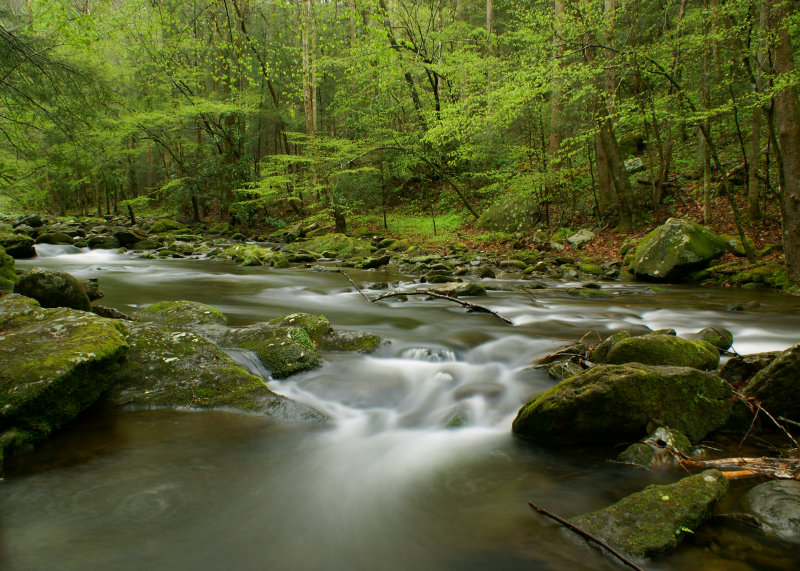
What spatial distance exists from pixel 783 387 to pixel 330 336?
14.0ft

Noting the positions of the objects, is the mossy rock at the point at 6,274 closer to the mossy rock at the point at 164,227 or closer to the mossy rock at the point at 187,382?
the mossy rock at the point at 187,382

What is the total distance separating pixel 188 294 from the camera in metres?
9.12

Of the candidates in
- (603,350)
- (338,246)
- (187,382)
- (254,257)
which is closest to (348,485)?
(187,382)

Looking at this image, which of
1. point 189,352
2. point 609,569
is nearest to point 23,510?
point 189,352

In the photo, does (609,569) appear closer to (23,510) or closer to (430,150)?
(23,510)

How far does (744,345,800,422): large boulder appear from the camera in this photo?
3.12 metres

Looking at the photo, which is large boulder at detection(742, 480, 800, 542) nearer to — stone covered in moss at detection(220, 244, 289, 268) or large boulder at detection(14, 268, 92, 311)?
large boulder at detection(14, 268, 92, 311)

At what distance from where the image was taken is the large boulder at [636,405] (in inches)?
120

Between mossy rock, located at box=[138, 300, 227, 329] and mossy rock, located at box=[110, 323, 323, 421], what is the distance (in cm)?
132

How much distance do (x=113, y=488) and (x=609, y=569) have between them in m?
2.70

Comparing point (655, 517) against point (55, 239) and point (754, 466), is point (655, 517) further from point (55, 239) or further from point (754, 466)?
point (55, 239)

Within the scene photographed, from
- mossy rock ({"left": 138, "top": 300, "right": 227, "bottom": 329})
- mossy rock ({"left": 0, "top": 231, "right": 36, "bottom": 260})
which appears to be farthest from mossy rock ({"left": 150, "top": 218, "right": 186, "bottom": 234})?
mossy rock ({"left": 138, "top": 300, "right": 227, "bottom": 329})

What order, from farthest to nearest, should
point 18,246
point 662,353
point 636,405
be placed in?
point 18,246, point 662,353, point 636,405

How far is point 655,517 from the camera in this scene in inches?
84.0
